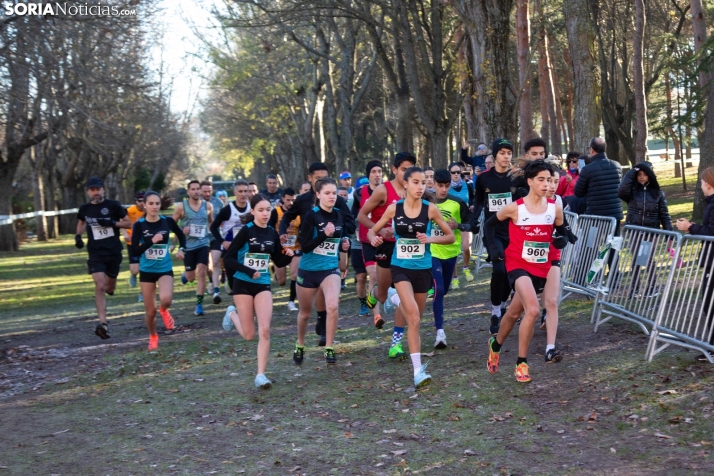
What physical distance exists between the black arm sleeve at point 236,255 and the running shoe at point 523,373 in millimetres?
2675

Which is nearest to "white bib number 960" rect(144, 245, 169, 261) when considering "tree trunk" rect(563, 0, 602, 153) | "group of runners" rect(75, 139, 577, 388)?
"group of runners" rect(75, 139, 577, 388)

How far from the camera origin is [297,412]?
7723mm

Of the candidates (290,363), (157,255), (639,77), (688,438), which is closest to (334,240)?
(290,363)

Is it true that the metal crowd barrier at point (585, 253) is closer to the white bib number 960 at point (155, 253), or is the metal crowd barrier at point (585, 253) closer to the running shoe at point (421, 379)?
the running shoe at point (421, 379)

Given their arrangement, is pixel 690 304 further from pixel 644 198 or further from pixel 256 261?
pixel 256 261

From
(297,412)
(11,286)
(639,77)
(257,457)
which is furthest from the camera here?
(639,77)

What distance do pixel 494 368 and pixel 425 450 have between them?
7.13 ft

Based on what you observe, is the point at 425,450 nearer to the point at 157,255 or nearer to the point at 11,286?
the point at 157,255

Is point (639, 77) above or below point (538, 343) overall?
above

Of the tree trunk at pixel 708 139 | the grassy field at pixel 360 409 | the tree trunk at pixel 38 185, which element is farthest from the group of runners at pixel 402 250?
the tree trunk at pixel 38 185

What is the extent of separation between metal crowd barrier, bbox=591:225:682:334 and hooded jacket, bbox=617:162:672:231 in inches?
61.9

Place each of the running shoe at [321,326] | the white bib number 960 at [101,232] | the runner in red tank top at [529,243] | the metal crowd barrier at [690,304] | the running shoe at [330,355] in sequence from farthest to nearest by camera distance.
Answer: the white bib number 960 at [101,232], the running shoe at [321,326], the running shoe at [330,355], the runner in red tank top at [529,243], the metal crowd barrier at [690,304]

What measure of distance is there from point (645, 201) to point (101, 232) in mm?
7487

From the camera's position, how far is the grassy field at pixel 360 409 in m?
6.22
